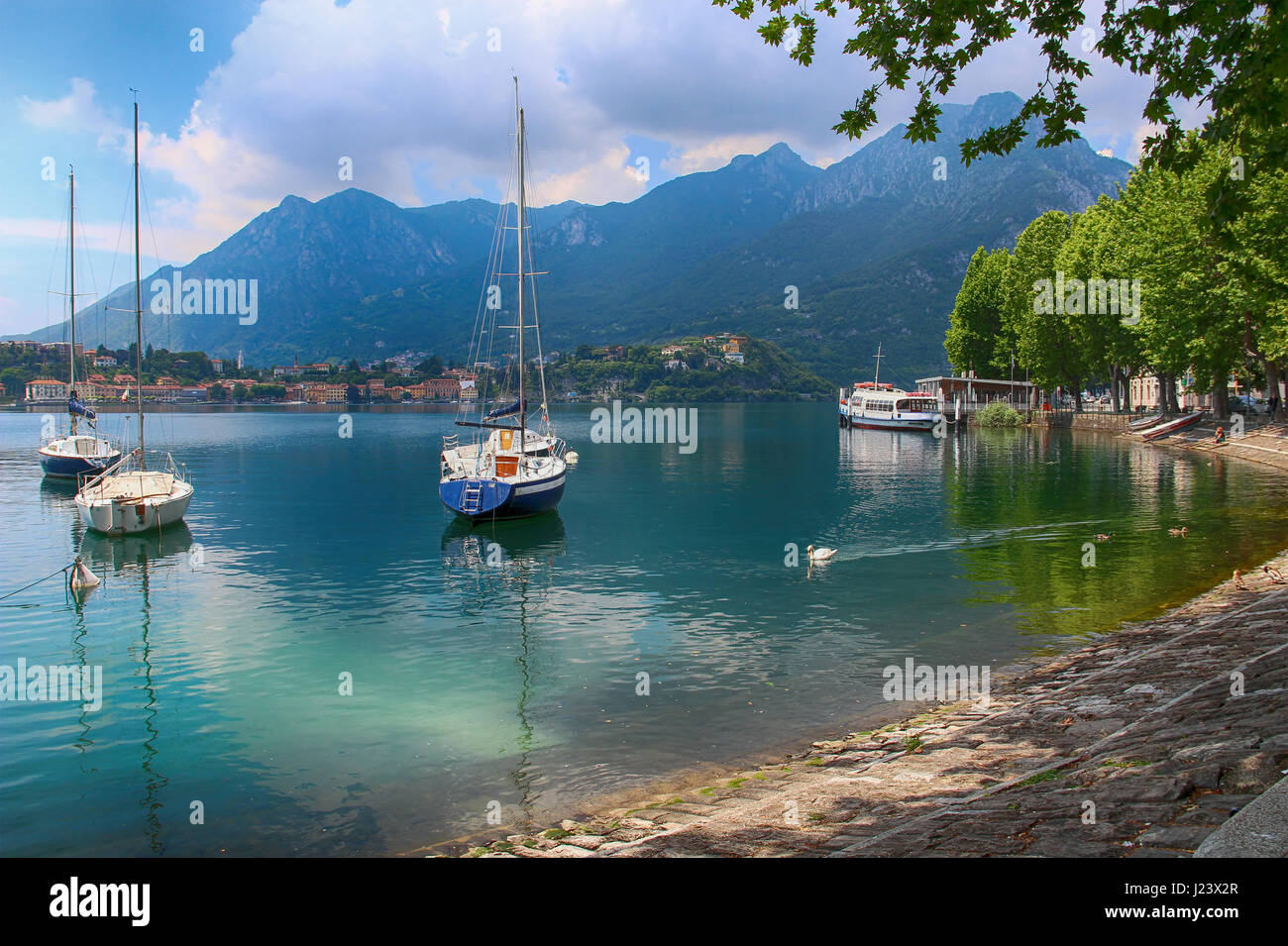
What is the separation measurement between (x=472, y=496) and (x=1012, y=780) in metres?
32.9

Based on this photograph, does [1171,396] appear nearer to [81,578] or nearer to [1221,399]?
[1221,399]

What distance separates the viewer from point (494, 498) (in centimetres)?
4038

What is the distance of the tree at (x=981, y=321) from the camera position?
120 m

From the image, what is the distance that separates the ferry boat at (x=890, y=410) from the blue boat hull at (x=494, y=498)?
8354 cm

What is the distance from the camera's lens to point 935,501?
46.9 meters

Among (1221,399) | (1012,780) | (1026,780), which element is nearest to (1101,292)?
(1221,399)

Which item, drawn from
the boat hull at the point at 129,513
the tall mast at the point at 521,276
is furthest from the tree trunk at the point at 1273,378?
the boat hull at the point at 129,513

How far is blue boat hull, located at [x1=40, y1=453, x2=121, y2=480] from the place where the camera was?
58375 millimetres

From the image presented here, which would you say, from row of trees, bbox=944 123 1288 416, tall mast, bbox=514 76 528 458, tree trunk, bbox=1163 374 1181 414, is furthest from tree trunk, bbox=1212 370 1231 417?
tall mast, bbox=514 76 528 458

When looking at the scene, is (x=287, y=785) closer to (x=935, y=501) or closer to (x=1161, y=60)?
(x=1161, y=60)

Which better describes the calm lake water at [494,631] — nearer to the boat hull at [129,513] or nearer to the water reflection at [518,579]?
the water reflection at [518,579]
